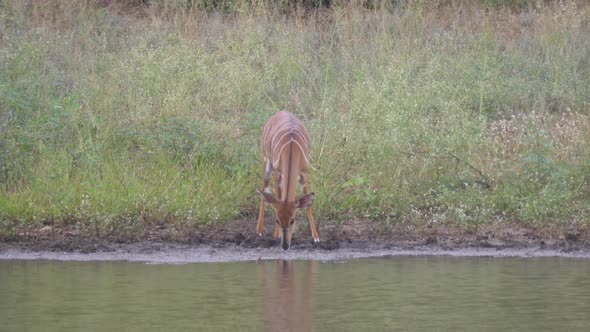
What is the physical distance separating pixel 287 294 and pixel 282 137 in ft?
9.85

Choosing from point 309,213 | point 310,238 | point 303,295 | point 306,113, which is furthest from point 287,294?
point 306,113

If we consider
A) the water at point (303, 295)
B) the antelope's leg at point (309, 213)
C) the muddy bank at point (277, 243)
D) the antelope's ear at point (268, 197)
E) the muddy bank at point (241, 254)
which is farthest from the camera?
the antelope's leg at point (309, 213)

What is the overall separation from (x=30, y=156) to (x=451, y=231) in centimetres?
457

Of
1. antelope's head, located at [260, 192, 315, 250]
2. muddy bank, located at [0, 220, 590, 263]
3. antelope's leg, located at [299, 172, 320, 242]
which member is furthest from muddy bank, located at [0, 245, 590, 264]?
antelope's leg, located at [299, 172, 320, 242]

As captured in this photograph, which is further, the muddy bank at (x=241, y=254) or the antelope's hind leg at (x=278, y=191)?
the antelope's hind leg at (x=278, y=191)

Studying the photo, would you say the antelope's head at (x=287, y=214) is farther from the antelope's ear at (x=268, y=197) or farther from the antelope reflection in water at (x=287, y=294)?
the antelope reflection in water at (x=287, y=294)

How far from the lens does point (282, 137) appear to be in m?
11.7

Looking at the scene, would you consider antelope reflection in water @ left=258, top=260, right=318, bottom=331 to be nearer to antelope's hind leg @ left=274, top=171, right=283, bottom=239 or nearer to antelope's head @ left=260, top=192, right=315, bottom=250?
antelope's head @ left=260, top=192, right=315, bottom=250

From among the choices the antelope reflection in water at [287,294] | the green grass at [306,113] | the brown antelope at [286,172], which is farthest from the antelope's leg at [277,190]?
the antelope reflection in water at [287,294]

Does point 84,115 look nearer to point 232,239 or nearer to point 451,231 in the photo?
point 232,239

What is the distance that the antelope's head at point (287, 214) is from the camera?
36.9 ft

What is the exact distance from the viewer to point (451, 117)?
44.8 ft

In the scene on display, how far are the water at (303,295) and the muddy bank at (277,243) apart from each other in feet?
1.37

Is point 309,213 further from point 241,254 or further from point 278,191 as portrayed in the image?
point 241,254
